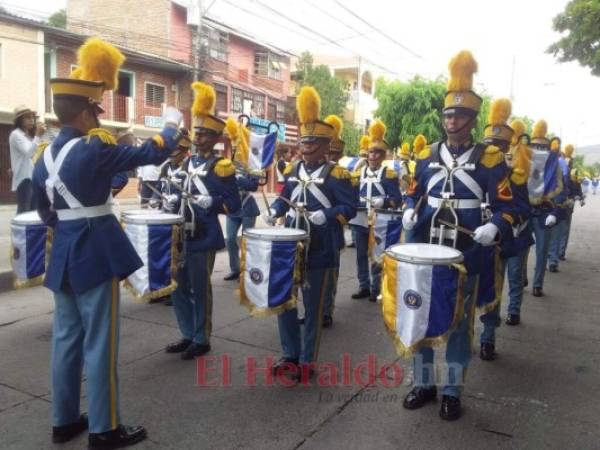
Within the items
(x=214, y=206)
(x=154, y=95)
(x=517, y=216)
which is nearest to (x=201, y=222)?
(x=214, y=206)

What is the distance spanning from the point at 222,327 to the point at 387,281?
243 centimetres

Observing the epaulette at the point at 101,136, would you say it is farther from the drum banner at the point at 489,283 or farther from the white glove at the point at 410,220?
the drum banner at the point at 489,283

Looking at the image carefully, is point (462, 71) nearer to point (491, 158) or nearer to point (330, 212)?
point (491, 158)

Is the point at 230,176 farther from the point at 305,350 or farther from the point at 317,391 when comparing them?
the point at 317,391

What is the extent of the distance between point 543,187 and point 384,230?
1.84 meters

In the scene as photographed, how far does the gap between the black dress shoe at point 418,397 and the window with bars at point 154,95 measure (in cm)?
2167

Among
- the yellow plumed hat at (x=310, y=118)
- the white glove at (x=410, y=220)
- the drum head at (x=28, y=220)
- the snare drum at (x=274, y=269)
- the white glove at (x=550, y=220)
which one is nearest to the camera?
the snare drum at (x=274, y=269)

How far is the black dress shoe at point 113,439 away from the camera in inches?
116

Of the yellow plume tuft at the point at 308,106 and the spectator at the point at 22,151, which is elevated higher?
the yellow plume tuft at the point at 308,106

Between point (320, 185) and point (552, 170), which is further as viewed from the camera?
point (552, 170)

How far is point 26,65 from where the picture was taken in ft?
60.3

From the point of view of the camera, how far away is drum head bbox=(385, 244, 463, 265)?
3.08m

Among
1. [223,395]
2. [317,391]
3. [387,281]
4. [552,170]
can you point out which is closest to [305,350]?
[317,391]

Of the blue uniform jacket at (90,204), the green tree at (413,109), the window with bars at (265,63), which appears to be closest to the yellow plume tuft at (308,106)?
the blue uniform jacket at (90,204)
